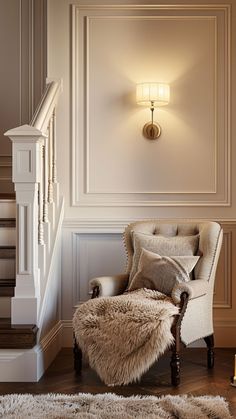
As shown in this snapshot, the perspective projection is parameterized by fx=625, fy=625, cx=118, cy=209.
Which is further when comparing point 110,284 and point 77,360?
→ point 110,284

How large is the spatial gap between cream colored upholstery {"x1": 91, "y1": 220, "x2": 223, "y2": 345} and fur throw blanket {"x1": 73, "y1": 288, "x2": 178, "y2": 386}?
21cm

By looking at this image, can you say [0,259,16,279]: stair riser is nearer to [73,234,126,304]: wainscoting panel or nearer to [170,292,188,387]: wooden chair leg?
[73,234,126,304]: wainscoting panel

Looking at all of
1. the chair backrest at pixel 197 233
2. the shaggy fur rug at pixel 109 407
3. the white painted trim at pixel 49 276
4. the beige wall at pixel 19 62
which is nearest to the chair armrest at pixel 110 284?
the chair backrest at pixel 197 233

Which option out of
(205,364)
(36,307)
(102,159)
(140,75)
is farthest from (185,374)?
(140,75)

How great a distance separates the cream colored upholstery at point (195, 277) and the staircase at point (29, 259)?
1.29 ft

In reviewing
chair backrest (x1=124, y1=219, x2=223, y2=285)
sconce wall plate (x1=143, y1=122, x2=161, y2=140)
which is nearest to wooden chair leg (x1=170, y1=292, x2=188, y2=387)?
chair backrest (x1=124, y1=219, x2=223, y2=285)

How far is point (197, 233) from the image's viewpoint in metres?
4.02

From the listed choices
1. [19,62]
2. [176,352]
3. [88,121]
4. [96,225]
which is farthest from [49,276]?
[19,62]

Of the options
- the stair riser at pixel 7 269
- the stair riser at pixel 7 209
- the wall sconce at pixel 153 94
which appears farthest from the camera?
the wall sconce at pixel 153 94

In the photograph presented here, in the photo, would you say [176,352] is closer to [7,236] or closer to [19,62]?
[7,236]

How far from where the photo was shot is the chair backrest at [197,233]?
12.6 feet

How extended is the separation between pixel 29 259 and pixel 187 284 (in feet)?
2.95

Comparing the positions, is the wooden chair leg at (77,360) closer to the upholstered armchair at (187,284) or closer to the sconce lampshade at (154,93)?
the upholstered armchair at (187,284)

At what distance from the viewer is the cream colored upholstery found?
353 cm
